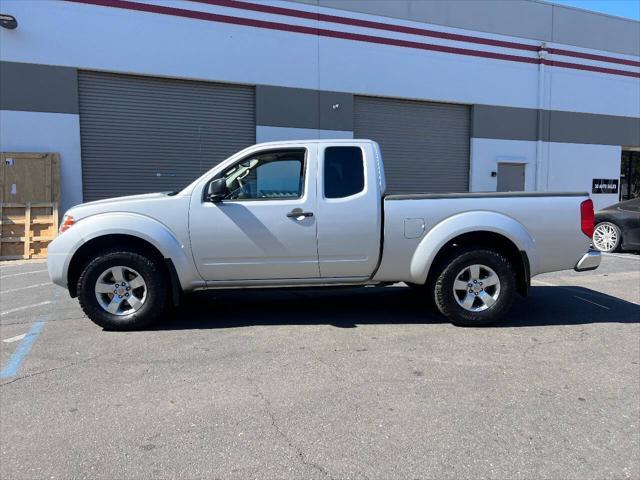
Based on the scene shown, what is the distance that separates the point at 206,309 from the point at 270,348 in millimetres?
1701

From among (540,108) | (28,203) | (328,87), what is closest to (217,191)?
(28,203)

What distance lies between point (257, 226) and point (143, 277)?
4.14 feet

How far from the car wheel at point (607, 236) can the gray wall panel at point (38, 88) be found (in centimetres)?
1251

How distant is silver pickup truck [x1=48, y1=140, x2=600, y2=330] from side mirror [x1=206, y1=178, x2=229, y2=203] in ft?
0.05

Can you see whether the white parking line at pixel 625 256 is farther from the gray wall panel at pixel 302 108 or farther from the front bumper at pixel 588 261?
the gray wall panel at pixel 302 108

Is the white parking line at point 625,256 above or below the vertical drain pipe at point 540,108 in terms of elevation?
below

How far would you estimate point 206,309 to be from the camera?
604cm

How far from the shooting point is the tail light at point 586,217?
525 centimetres


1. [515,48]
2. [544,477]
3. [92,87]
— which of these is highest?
[515,48]

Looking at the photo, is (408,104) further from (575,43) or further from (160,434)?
(160,434)

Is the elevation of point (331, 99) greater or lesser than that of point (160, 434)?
greater

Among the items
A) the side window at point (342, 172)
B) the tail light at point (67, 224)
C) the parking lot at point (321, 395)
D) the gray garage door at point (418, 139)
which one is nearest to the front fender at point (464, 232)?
the parking lot at point (321, 395)

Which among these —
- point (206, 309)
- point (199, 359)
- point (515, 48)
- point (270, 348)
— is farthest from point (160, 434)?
point (515, 48)

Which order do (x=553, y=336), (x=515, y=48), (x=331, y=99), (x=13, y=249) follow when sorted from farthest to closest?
(x=515, y=48) → (x=331, y=99) → (x=13, y=249) → (x=553, y=336)
